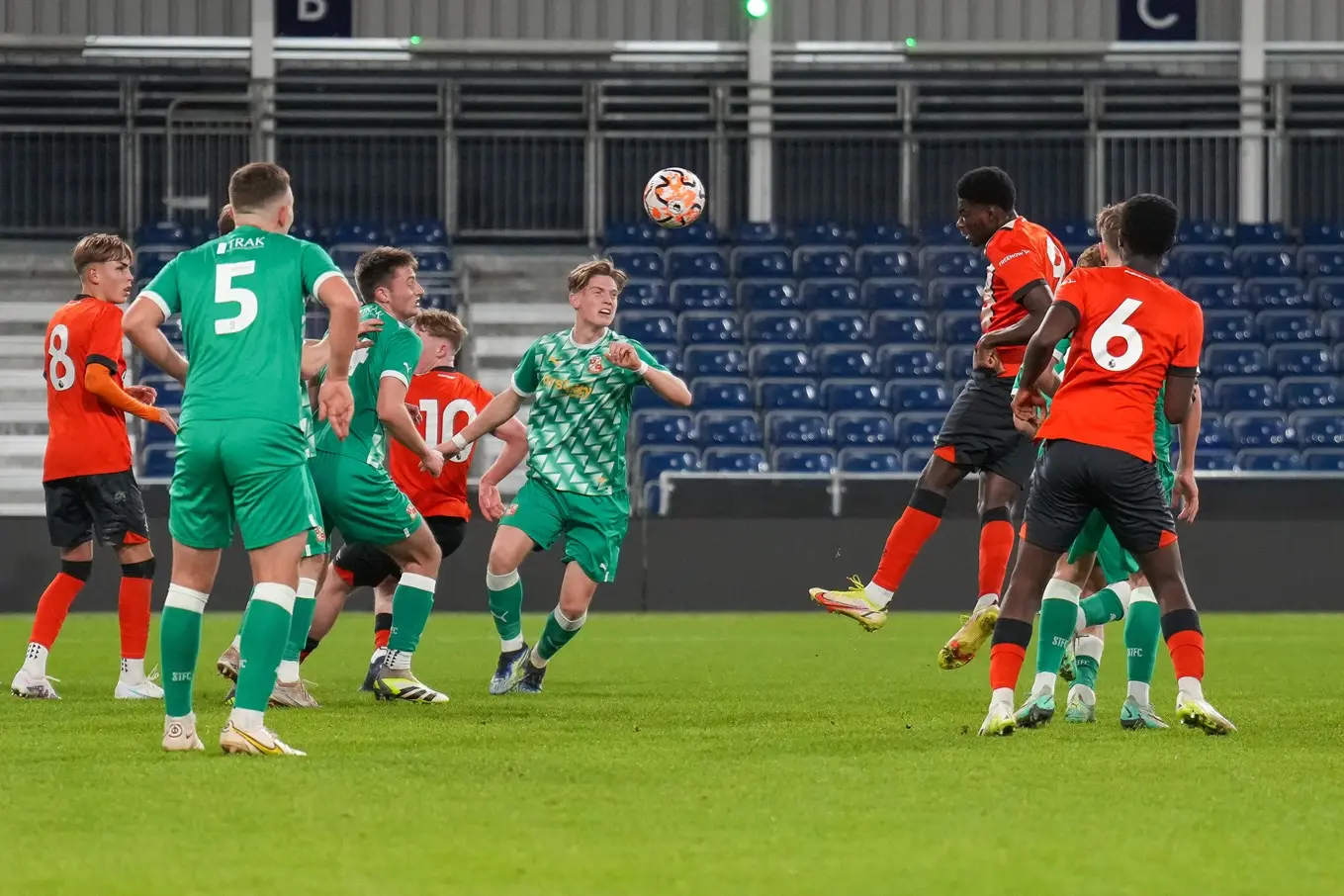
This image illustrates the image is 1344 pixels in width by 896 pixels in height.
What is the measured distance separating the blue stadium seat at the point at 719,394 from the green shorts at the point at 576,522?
10.7m

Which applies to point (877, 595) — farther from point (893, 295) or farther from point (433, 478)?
point (893, 295)

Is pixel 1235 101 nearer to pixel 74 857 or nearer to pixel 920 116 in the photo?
pixel 920 116

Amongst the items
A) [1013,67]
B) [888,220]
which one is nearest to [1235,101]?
[1013,67]

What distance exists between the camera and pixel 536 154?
23422mm

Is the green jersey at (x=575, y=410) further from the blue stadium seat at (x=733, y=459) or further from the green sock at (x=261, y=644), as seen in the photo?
the blue stadium seat at (x=733, y=459)

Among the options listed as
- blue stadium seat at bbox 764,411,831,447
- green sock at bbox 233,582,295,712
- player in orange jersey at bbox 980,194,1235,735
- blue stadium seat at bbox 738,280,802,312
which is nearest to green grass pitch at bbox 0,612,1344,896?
green sock at bbox 233,582,295,712

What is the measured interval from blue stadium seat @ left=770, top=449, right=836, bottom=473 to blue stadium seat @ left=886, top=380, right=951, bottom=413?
4.07 feet

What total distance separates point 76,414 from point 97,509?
0.45 m

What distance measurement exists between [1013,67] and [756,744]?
741 inches

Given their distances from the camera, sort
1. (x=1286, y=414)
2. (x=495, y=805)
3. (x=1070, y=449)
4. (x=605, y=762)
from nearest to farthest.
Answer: (x=495, y=805) < (x=605, y=762) < (x=1070, y=449) < (x=1286, y=414)

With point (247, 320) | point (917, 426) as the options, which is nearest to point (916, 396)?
point (917, 426)

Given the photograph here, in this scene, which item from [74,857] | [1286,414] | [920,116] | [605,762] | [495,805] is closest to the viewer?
[74,857]

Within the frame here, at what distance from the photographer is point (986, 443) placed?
8.30 metres

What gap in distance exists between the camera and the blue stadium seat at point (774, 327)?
21.0m
